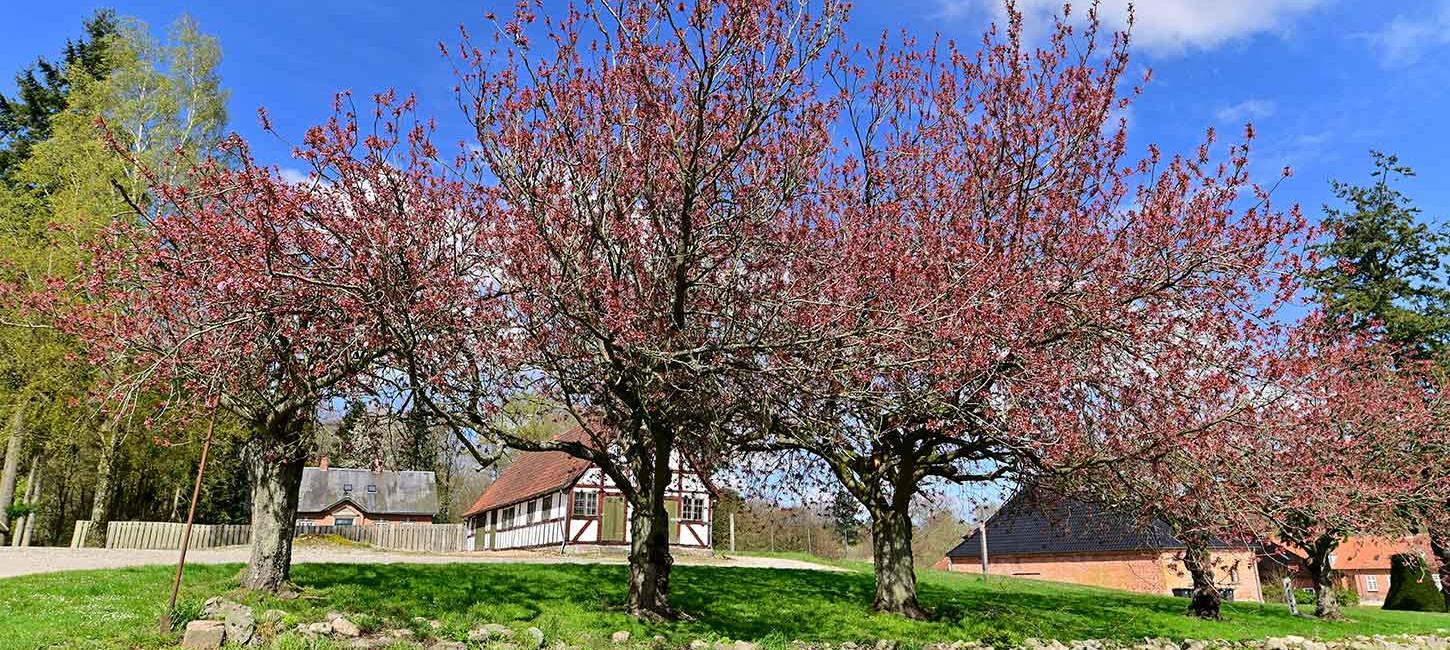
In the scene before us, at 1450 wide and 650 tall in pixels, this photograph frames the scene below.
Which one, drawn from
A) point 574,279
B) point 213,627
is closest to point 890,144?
point 574,279

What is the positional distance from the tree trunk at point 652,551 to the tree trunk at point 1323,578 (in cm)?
1685

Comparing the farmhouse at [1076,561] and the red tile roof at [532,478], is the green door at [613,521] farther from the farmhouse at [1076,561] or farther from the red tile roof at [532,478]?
the farmhouse at [1076,561]

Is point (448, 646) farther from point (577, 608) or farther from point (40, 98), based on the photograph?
point (40, 98)

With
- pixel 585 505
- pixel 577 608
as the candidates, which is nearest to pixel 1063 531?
pixel 577 608

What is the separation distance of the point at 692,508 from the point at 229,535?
15648 millimetres

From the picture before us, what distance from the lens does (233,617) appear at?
8680 mm

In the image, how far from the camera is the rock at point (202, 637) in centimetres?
789

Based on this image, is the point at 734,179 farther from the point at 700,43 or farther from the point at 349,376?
the point at 349,376

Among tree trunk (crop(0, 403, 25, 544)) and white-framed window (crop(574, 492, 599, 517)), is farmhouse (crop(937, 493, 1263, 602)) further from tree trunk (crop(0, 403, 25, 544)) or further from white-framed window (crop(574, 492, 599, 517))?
tree trunk (crop(0, 403, 25, 544))

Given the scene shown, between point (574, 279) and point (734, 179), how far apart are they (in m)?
2.14

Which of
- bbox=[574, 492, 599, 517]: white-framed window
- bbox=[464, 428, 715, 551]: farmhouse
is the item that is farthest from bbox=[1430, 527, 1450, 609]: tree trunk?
bbox=[574, 492, 599, 517]: white-framed window

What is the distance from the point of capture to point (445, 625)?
9.61 m

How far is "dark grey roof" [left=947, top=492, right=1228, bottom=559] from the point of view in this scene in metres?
14.0

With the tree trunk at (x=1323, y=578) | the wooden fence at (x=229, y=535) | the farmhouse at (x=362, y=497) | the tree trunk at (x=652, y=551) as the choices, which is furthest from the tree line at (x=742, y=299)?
the farmhouse at (x=362, y=497)
